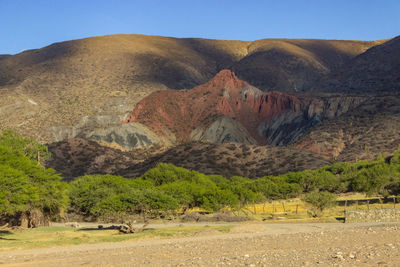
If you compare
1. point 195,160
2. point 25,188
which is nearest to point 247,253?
point 25,188

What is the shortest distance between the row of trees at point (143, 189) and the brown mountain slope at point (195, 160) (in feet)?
79.7

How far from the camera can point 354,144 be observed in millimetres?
151375

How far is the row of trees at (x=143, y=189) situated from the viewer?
48625mm

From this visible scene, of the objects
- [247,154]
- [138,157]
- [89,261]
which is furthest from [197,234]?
[138,157]

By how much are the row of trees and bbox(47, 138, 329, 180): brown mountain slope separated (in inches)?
957

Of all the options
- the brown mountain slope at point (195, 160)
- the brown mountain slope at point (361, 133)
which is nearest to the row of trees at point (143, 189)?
the brown mountain slope at point (195, 160)

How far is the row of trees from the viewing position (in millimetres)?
48625

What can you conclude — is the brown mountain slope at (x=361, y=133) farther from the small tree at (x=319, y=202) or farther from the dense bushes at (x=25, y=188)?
the dense bushes at (x=25, y=188)

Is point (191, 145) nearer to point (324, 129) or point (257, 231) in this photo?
point (324, 129)

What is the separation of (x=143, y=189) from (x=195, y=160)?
82.9 metres

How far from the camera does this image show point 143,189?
6191 cm

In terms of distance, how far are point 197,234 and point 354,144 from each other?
11702 cm

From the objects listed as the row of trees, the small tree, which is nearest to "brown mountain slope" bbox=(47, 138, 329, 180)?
the row of trees

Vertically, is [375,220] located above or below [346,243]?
below
